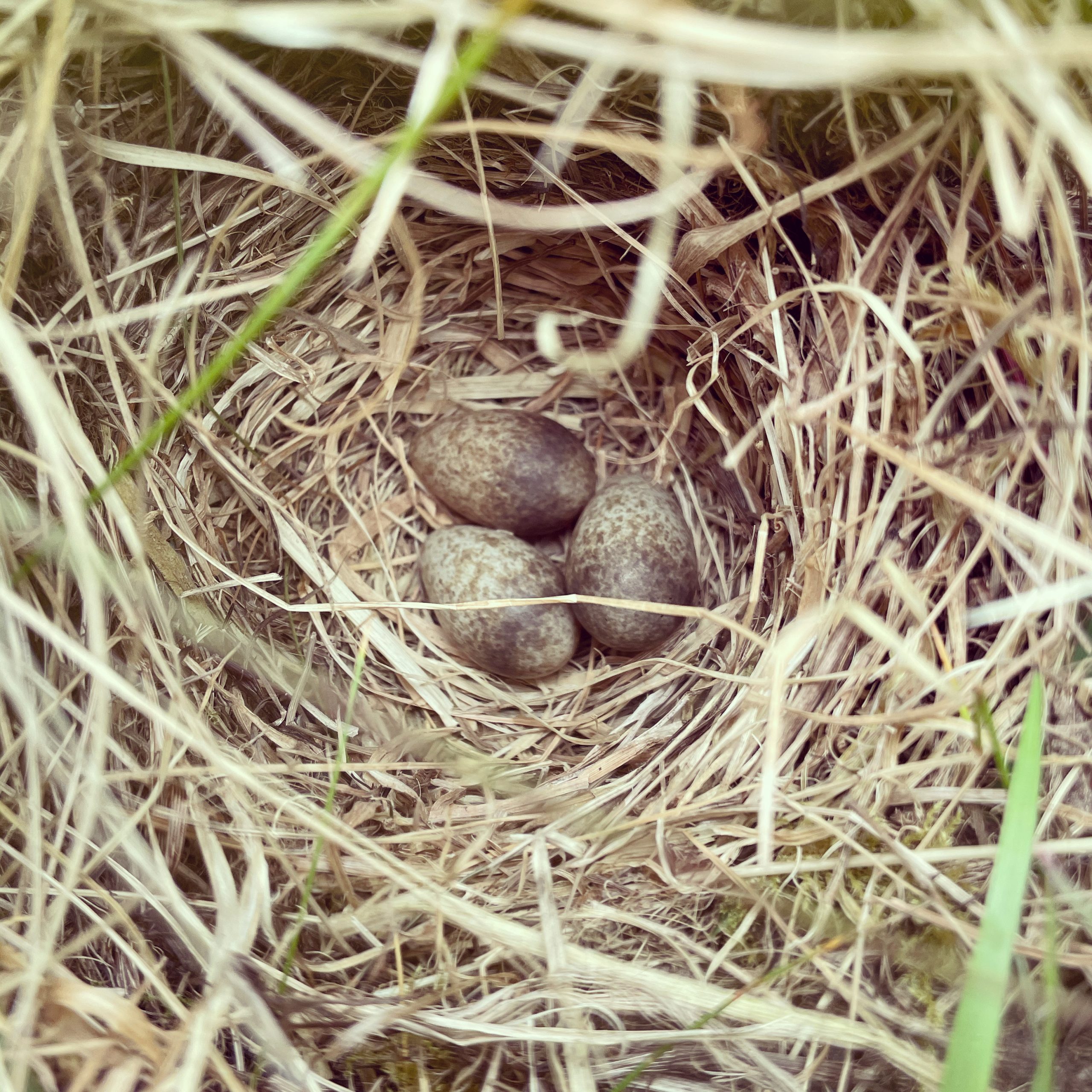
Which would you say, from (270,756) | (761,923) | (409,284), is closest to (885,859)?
(761,923)

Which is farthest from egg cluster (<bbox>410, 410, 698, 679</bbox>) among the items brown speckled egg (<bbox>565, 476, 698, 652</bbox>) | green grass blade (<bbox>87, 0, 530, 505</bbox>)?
green grass blade (<bbox>87, 0, 530, 505</bbox>)

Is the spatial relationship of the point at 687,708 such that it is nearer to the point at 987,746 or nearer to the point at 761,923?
the point at 761,923

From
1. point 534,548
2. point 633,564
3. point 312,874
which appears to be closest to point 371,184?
point 312,874

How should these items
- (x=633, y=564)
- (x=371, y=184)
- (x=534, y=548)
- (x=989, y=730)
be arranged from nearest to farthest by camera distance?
(x=371, y=184) → (x=989, y=730) → (x=633, y=564) → (x=534, y=548)

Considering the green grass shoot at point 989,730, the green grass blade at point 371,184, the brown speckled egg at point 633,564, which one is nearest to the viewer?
the green grass blade at point 371,184

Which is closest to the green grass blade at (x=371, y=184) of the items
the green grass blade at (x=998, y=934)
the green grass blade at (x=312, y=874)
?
the green grass blade at (x=312, y=874)

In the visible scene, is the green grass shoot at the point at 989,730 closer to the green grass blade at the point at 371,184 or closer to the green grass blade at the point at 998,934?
the green grass blade at the point at 998,934

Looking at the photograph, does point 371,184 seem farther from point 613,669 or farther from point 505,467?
point 613,669
